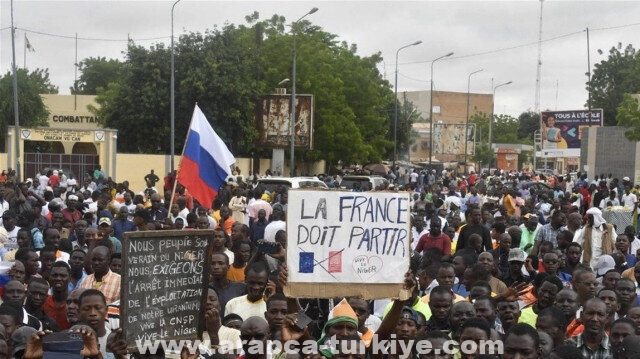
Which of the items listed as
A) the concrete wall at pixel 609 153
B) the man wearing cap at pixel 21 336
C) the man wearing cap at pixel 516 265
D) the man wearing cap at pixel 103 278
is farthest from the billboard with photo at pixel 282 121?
the man wearing cap at pixel 21 336

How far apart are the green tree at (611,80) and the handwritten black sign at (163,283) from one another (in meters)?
78.4

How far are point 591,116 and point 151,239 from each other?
2189 inches

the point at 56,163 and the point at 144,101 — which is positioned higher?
the point at 144,101

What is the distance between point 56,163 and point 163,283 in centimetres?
3166

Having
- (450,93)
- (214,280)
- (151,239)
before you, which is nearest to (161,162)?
(214,280)

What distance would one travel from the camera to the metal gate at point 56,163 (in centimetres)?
3700

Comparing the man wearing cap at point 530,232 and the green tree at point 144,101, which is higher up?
the green tree at point 144,101

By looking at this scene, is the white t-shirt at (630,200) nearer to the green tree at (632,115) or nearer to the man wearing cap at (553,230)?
the man wearing cap at (553,230)

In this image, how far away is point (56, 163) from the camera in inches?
1458

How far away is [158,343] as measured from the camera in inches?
245

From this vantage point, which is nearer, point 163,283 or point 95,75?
point 163,283

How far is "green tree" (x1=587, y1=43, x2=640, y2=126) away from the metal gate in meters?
53.8

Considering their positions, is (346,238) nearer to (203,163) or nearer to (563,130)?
(203,163)

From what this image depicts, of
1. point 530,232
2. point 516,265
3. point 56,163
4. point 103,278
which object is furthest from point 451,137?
point 103,278
